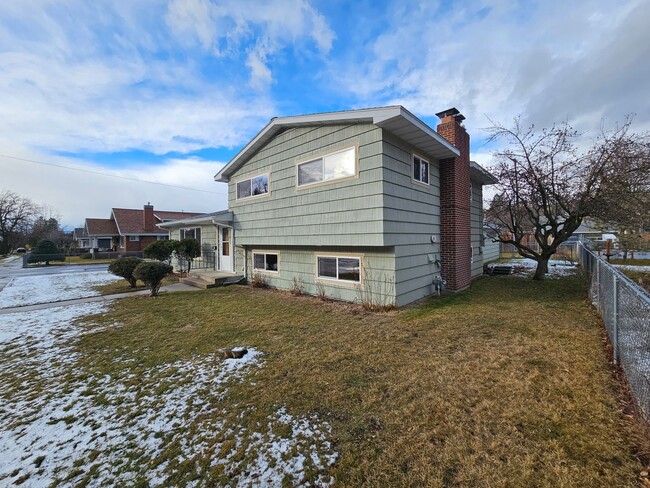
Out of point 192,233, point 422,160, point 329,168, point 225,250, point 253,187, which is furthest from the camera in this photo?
point 192,233

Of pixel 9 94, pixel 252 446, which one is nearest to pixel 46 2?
pixel 9 94

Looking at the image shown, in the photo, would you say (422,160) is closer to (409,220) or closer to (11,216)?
(409,220)

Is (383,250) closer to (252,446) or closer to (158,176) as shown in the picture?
(252,446)

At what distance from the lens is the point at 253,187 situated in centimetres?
1119

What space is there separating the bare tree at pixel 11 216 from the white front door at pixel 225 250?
45113 mm

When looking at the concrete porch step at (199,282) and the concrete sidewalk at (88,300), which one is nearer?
the concrete sidewalk at (88,300)

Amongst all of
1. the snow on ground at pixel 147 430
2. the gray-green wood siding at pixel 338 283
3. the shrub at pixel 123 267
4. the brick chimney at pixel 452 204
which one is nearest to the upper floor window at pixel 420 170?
the brick chimney at pixel 452 204

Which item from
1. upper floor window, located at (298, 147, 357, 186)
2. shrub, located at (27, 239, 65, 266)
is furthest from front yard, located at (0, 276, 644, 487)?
shrub, located at (27, 239, 65, 266)

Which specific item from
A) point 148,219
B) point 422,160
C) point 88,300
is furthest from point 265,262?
point 148,219

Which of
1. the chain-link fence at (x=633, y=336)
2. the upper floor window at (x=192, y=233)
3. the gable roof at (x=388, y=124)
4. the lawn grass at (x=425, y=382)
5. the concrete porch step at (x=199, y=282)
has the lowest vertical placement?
the lawn grass at (x=425, y=382)

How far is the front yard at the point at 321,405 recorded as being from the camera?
2.30 m

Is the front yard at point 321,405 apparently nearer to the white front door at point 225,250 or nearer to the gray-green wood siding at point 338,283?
the gray-green wood siding at point 338,283

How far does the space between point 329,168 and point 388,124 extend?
6.61 feet

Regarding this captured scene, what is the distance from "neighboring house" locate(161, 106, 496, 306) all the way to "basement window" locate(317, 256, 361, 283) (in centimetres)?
3
